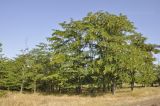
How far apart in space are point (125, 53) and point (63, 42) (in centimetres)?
1113

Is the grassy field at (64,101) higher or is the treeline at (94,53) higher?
the treeline at (94,53)

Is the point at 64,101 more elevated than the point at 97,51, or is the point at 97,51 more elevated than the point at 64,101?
the point at 97,51

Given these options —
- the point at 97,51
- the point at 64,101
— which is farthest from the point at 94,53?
the point at 64,101

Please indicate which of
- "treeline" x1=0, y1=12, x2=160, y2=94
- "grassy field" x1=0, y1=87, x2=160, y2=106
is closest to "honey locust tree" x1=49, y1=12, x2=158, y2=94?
"treeline" x1=0, y1=12, x2=160, y2=94

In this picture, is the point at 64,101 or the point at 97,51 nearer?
the point at 64,101

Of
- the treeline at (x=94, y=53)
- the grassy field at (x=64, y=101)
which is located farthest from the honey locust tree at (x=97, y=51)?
the grassy field at (x=64, y=101)

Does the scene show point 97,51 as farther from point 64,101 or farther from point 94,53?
point 64,101

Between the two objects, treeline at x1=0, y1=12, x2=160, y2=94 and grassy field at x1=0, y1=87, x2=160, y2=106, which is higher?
treeline at x1=0, y1=12, x2=160, y2=94

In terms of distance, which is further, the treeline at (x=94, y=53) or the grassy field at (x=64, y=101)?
the treeline at (x=94, y=53)

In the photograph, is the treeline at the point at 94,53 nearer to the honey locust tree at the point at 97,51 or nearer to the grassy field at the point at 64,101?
the honey locust tree at the point at 97,51

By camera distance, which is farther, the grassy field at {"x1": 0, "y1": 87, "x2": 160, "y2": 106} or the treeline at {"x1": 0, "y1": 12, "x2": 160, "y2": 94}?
the treeline at {"x1": 0, "y1": 12, "x2": 160, "y2": 94}

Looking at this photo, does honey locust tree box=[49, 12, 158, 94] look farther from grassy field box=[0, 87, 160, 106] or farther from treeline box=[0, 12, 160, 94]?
grassy field box=[0, 87, 160, 106]

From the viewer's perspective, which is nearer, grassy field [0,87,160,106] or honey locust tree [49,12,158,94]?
grassy field [0,87,160,106]

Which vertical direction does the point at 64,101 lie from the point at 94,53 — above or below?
below
